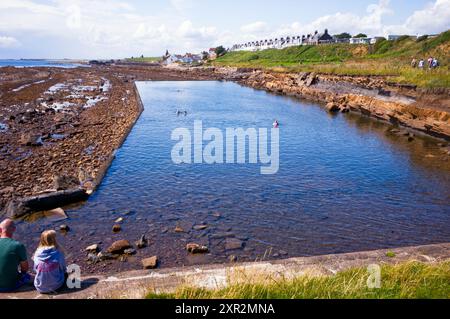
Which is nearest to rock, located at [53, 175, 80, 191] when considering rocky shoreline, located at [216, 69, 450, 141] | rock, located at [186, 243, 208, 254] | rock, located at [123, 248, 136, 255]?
rock, located at [123, 248, 136, 255]

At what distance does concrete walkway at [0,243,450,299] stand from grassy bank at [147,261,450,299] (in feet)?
1.25

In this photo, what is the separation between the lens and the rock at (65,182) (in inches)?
642

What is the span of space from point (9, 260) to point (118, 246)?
15.8 feet

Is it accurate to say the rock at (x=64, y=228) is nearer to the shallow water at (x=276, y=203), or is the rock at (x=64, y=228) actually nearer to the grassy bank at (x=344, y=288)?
the shallow water at (x=276, y=203)

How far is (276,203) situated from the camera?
16.7m

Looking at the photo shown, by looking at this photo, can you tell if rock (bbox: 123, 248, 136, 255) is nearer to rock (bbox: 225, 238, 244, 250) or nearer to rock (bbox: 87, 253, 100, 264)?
rock (bbox: 87, 253, 100, 264)

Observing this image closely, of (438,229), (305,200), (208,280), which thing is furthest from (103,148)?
(438,229)

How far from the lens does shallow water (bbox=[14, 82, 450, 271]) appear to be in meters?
13.1

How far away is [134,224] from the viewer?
14203 millimetres

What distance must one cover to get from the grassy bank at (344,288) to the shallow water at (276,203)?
13.7ft

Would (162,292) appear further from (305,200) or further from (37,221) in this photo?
(305,200)

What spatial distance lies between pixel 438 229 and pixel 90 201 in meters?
15.0

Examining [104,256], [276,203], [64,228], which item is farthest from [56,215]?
[276,203]

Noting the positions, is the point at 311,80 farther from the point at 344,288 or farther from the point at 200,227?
the point at 344,288
